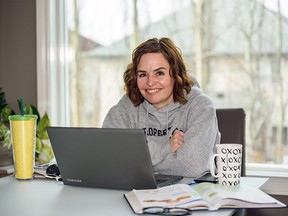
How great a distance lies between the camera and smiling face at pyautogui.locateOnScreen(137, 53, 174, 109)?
2182mm

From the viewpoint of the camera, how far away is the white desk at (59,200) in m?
1.38

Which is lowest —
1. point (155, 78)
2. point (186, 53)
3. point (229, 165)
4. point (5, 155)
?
point (5, 155)

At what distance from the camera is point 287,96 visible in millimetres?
2770

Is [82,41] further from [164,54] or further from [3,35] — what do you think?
[164,54]

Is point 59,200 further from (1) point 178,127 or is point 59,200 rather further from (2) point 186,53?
(2) point 186,53

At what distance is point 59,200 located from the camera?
1.54 metres

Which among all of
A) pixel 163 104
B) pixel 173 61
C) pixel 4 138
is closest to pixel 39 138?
pixel 4 138

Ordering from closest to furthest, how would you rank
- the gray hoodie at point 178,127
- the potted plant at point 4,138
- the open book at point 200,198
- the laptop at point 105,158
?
the open book at point 200,198, the laptop at point 105,158, the gray hoodie at point 178,127, the potted plant at point 4,138

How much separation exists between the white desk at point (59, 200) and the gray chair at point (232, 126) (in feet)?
1.42

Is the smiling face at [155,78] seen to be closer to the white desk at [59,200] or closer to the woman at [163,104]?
the woman at [163,104]

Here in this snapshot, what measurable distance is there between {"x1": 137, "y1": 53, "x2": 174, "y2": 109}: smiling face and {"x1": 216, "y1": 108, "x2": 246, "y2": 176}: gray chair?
0.27 m

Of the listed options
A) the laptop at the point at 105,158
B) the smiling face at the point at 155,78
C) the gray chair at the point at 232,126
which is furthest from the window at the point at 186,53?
the laptop at the point at 105,158

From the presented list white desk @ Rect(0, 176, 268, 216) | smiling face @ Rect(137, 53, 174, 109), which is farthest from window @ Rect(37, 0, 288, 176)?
white desk @ Rect(0, 176, 268, 216)

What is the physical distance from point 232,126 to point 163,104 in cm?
31
